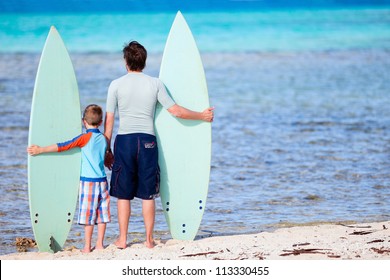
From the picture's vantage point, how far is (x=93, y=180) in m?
5.23

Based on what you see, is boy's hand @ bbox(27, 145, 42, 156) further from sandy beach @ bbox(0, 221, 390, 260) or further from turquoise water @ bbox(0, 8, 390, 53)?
turquoise water @ bbox(0, 8, 390, 53)

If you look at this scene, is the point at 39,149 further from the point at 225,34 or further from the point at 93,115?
the point at 225,34

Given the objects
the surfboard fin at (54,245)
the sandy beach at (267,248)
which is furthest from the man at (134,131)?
the surfboard fin at (54,245)

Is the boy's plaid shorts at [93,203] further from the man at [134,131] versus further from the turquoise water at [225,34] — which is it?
the turquoise water at [225,34]

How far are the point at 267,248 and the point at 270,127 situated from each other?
18.8ft

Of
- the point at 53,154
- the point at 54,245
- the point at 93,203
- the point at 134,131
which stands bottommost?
the point at 54,245

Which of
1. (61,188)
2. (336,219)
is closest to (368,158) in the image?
(336,219)

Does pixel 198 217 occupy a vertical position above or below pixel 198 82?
below

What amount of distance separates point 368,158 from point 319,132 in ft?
5.07

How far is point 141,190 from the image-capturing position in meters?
5.30

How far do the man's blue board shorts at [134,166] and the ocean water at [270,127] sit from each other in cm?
70

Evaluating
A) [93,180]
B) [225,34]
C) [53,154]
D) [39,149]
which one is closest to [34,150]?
[39,149]

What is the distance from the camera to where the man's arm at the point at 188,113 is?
5387 mm

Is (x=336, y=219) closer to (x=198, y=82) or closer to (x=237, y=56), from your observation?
(x=198, y=82)
